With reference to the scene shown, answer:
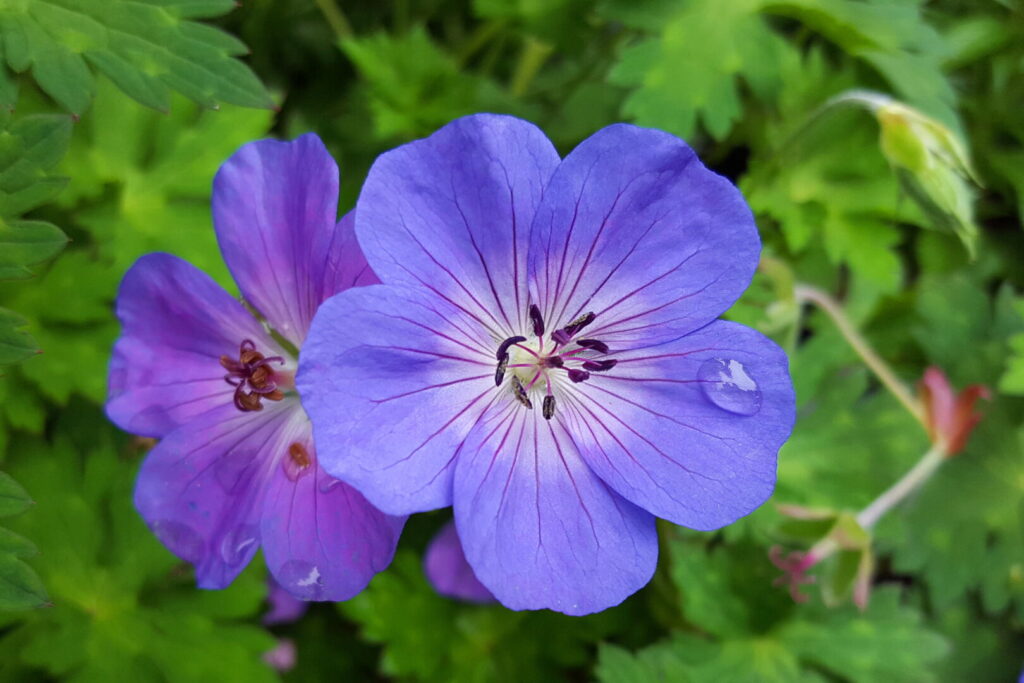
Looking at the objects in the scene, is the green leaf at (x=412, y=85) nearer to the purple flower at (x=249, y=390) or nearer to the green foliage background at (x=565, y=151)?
the green foliage background at (x=565, y=151)

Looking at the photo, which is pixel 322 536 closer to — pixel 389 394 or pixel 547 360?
pixel 389 394

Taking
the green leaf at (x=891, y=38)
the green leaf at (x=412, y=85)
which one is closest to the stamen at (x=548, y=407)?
the green leaf at (x=412, y=85)

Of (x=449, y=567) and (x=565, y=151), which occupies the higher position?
(x=565, y=151)

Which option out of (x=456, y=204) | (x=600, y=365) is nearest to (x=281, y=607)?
(x=600, y=365)

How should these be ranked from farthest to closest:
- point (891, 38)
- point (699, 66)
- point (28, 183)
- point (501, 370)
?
point (891, 38) → point (699, 66) → point (28, 183) → point (501, 370)

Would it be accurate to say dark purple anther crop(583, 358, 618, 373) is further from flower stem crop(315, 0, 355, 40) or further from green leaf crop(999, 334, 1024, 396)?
flower stem crop(315, 0, 355, 40)

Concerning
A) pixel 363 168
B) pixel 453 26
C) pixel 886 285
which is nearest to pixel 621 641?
pixel 886 285
